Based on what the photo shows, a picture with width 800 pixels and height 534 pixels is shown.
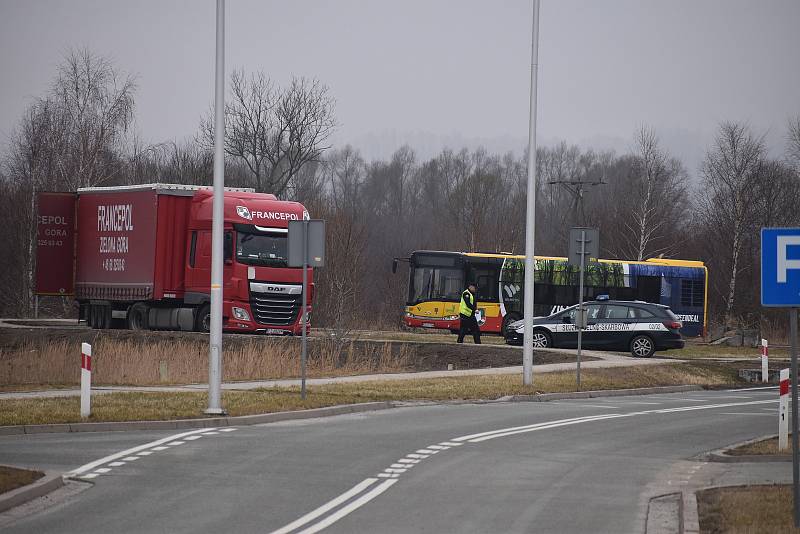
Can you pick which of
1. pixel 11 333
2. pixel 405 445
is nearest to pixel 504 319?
pixel 11 333

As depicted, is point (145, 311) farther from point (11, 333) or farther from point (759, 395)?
point (759, 395)

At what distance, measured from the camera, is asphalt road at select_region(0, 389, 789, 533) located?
33.3 feet

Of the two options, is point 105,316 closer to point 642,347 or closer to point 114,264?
point 114,264

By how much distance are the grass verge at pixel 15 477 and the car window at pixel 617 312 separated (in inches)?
1001

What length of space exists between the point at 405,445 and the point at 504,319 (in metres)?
32.8

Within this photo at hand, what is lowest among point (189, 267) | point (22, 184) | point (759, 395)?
point (759, 395)

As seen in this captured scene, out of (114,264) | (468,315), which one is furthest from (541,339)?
(114,264)

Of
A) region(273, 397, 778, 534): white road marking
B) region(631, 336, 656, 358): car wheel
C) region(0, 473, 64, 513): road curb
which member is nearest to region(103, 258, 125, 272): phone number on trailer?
region(631, 336, 656, 358): car wheel

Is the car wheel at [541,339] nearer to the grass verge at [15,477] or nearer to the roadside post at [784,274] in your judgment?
the grass verge at [15,477]

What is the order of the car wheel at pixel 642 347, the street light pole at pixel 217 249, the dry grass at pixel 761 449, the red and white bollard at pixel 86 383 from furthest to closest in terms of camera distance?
the car wheel at pixel 642 347, the street light pole at pixel 217 249, the red and white bollard at pixel 86 383, the dry grass at pixel 761 449

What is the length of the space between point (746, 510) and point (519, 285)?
37.5m

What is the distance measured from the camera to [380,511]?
10609mm

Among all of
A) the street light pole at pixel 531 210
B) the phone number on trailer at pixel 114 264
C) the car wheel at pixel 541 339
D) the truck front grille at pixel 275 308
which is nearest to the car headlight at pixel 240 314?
the truck front grille at pixel 275 308

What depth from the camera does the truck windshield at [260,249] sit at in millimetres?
35375
